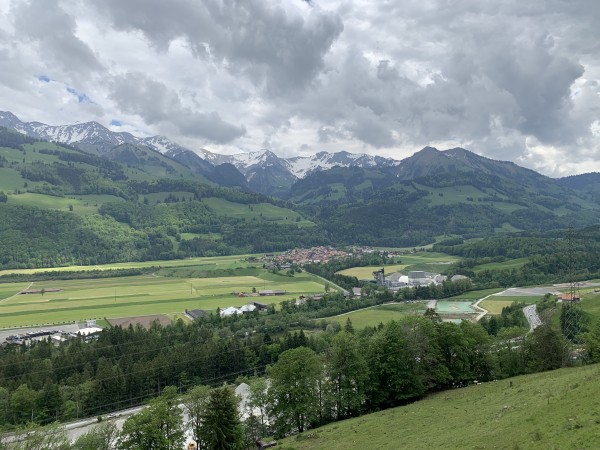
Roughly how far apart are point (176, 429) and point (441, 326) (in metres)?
30.6

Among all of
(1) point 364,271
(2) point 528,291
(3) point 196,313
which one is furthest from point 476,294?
(3) point 196,313

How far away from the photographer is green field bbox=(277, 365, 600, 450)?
2256 centimetres

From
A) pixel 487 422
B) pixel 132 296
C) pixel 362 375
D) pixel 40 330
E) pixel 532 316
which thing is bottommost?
pixel 532 316

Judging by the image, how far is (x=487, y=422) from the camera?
29766 mm

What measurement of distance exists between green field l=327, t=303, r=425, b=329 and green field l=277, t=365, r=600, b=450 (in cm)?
5379

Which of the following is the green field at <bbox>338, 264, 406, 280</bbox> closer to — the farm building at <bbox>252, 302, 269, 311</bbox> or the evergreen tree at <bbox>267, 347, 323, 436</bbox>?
the farm building at <bbox>252, 302, 269, 311</bbox>

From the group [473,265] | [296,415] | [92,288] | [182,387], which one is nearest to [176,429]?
[296,415]

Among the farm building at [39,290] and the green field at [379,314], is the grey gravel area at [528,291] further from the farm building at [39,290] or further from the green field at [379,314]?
the farm building at [39,290]

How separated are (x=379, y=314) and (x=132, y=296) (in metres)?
77.3

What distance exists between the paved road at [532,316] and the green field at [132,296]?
6203 centimetres

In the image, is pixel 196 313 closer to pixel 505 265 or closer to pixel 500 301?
pixel 500 301

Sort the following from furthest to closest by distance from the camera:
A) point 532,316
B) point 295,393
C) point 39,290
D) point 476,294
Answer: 1. point 39,290
2. point 476,294
3. point 532,316
4. point 295,393

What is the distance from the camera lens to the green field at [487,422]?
22.6 m

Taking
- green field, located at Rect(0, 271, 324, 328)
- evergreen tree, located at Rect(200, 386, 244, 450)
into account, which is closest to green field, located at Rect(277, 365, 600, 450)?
evergreen tree, located at Rect(200, 386, 244, 450)
